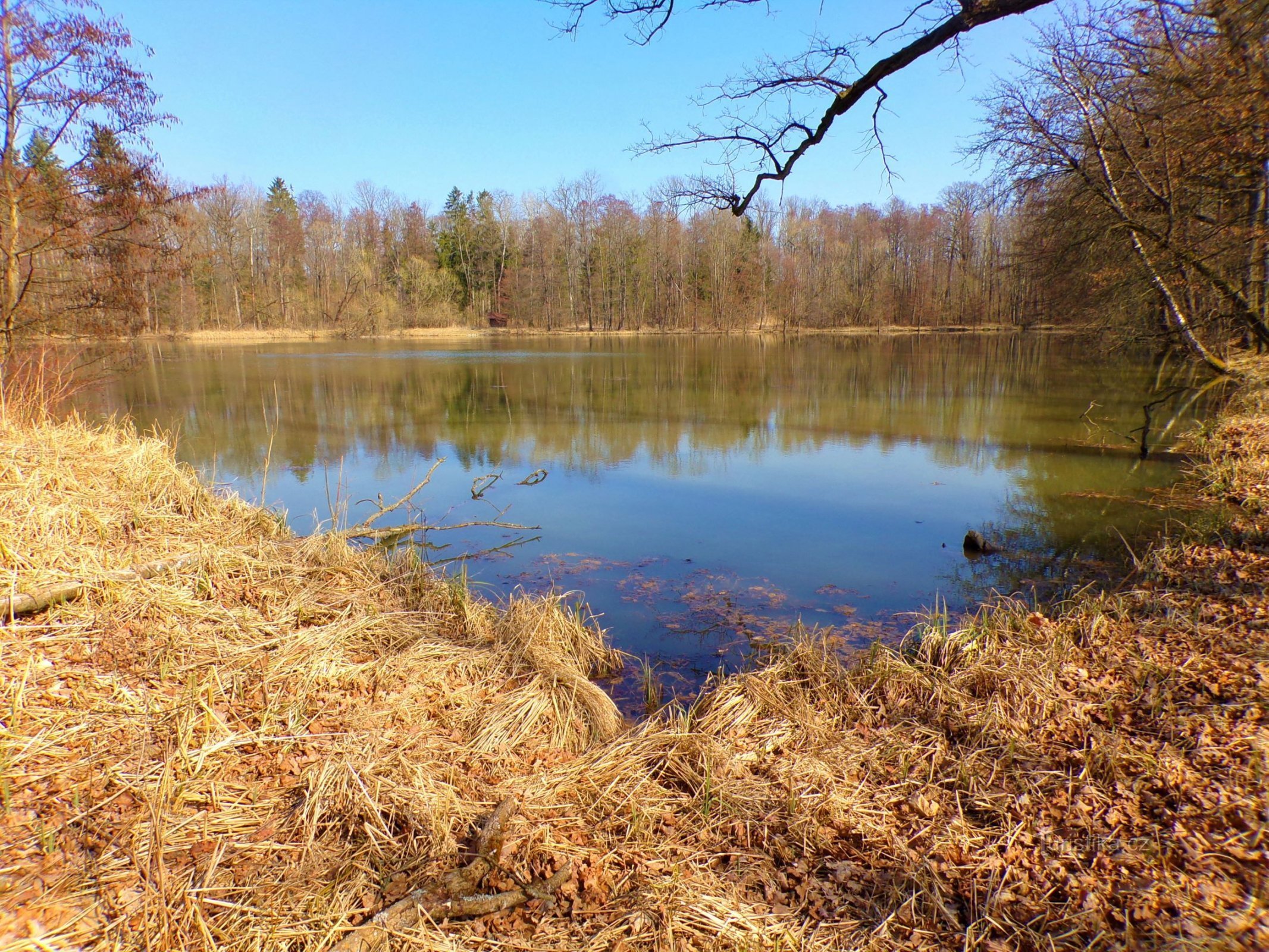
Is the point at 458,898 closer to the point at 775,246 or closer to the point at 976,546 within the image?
the point at 976,546

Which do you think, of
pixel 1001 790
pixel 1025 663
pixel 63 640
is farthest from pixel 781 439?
pixel 63 640

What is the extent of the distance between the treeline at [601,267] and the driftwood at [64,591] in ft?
180

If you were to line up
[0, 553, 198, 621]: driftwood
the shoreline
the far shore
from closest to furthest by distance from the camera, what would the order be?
1. [0, 553, 198, 621]: driftwood
2. the shoreline
3. the far shore

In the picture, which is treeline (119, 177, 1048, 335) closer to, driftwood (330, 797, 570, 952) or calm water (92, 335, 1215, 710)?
calm water (92, 335, 1215, 710)

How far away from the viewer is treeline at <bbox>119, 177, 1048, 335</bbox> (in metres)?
58.1

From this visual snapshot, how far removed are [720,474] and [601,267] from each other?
5334 cm

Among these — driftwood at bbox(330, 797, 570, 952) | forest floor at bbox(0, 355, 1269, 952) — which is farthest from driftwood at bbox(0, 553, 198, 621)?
driftwood at bbox(330, 797, 570, 952)

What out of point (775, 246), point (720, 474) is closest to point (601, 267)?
point (775, 246)

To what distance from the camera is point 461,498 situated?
1029 cm

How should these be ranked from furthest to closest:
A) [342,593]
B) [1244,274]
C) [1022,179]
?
[1022,179], [1244,274], [342,593]

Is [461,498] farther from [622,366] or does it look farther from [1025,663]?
[622,366]

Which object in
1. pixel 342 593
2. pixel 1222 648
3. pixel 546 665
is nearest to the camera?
pixel 1222 648

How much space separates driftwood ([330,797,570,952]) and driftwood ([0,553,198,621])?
2.77 meters

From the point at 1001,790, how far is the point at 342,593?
14.6 ft
